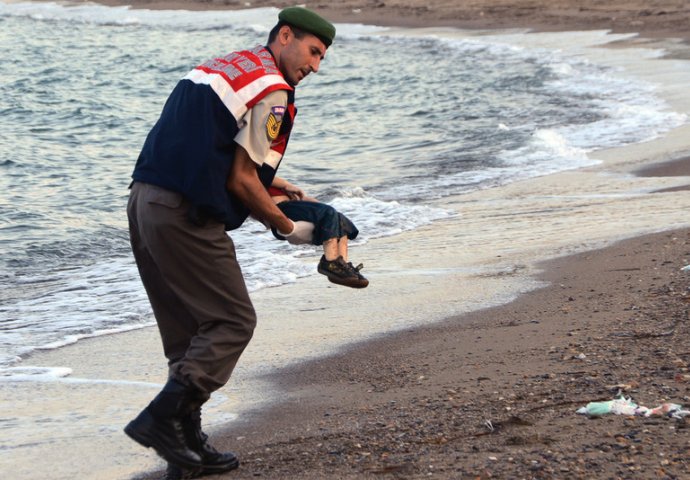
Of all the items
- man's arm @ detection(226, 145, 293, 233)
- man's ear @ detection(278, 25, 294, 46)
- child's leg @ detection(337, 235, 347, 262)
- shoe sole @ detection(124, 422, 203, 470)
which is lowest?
shoe sole @ detection(124, 422, 203, 470)

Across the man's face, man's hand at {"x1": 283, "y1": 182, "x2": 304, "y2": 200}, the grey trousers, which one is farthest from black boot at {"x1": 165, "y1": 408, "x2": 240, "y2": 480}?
the man's face

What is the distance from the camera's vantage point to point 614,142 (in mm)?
13805

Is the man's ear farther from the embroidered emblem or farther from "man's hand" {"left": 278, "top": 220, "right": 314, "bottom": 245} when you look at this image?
"man's hand" {"left": 278, "top": 220, "right": 314, "bottom": 245}

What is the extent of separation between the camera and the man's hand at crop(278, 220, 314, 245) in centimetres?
395

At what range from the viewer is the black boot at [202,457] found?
402cm

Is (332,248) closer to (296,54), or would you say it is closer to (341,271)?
(341,271)

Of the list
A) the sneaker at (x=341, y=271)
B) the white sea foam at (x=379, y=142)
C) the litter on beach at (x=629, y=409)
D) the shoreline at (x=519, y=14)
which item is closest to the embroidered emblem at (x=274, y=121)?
the sneaker at (x=341, y=271)

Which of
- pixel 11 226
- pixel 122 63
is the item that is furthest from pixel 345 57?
pixel 11 226

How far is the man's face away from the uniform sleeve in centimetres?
19

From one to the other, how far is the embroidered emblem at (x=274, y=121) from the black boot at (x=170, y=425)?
35.0 inches

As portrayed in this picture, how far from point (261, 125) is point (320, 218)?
18.5 inches

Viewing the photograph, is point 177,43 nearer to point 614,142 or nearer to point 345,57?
point 345,57

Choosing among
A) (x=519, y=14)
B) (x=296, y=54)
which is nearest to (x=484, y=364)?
(x=296, y=54)

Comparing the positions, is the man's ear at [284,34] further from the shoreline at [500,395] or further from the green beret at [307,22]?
the shoreline at [500,395]
